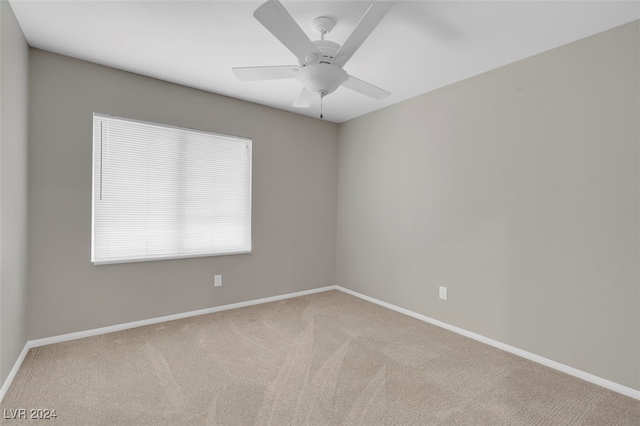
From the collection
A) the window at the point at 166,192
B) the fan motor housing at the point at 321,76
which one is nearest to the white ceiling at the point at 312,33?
the fan motor housing at the point at 321,76

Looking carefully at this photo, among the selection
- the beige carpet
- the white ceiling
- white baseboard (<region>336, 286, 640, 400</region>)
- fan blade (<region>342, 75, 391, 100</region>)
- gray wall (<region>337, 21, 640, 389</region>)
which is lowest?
the beige carpet

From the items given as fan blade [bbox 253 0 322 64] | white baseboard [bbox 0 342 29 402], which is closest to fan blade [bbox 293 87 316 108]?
fan blade [bbox 253 0 322 64]

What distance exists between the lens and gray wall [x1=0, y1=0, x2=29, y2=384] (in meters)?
1.92

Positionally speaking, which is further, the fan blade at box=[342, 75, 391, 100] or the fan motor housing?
the fan blade at box=[342, 75, 391, 100]

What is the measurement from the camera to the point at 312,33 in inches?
88.4

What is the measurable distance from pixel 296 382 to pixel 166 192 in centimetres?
223

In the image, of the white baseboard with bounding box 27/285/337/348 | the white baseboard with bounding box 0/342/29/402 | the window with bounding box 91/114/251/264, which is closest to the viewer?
the white baseboard with bounding box 0/342/29/402

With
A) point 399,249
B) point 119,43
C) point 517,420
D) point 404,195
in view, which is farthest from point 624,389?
point 119,43

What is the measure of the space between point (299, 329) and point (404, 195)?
187 cm

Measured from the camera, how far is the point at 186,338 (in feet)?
9.14

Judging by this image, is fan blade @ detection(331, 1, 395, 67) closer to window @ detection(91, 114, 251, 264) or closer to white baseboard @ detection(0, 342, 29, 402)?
window @ detection(91, 114, 251, 264)

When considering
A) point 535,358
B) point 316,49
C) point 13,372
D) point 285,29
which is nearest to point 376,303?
point 535,358

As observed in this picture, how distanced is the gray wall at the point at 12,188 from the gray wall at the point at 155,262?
143 mm

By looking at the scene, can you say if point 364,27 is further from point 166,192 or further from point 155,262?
point 155,262
